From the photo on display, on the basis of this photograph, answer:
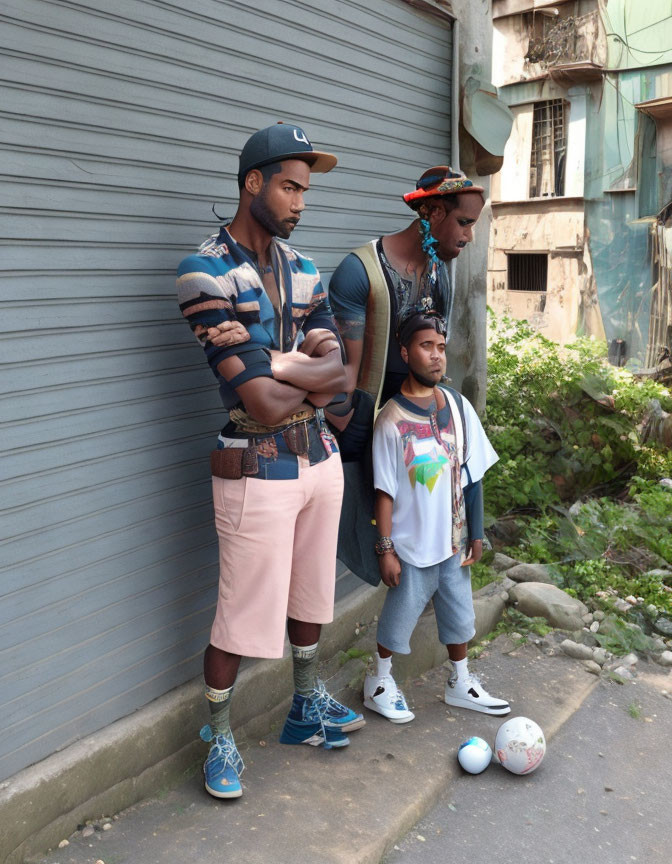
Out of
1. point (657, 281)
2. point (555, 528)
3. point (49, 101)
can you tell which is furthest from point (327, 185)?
point (657, 281)

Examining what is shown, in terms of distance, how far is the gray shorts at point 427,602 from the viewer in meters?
3.72

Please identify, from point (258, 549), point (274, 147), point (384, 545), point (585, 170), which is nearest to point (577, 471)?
point (384, 545)

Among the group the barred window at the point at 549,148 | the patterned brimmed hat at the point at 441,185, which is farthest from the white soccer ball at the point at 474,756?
the barred window at the point at 549,148

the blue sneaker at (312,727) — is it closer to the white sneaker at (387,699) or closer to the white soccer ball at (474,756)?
the white sneaker at (387,699)

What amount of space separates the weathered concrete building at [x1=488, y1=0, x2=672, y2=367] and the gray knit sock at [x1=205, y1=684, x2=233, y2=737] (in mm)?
12694

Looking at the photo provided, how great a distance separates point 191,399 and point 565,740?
2262 mm

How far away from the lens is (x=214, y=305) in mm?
2738

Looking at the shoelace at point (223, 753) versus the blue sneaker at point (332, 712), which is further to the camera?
the blue sneaker at point (332, 712)

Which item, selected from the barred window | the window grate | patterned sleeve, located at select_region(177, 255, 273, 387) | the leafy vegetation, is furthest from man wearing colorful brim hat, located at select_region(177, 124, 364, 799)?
the window grate

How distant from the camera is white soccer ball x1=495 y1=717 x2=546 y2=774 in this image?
3.41 metres

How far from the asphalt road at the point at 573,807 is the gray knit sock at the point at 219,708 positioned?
2.45 feet

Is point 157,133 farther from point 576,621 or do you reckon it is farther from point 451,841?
point 576,621

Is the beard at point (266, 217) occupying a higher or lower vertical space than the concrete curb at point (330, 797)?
higher

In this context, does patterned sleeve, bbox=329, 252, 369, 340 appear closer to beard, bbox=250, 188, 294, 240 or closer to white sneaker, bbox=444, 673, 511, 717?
beard, bbox=250, 188, 294, 240
